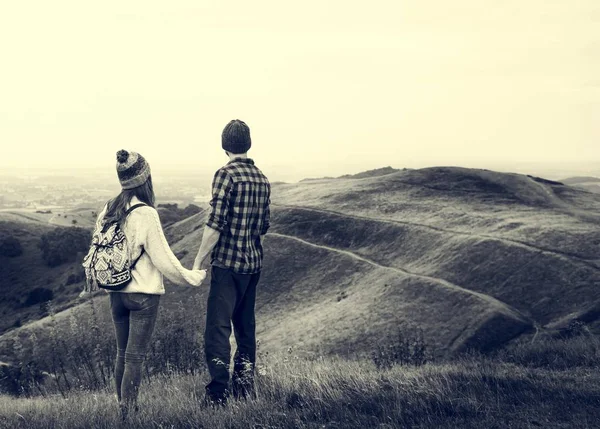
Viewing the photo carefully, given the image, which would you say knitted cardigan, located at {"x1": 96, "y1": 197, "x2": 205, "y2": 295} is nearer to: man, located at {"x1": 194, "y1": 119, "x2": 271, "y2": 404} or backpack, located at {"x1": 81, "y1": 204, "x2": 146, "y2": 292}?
backpack, located at {"x1": 81, "y1": 204, "x2": 146, "y2": 292}

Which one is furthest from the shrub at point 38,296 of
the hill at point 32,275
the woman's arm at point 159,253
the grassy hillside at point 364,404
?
the woman's arm at point 159,253

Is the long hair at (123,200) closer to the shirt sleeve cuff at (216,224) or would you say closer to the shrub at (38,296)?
the shirt sleeve cuff at (216,224)

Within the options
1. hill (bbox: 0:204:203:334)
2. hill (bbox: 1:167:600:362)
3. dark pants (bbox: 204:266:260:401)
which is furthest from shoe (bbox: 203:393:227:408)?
hill (bbox: 0:204:203:334)

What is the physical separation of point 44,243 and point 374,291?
22.6 meters

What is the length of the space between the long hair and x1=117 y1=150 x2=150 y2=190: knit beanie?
54 mm

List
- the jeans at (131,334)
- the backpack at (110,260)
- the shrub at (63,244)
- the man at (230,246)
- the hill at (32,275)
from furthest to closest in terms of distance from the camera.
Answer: the shrub at (63,244), the hill at (32,275), the man at (230,246), the jeans at (131,334), the backpack at (110,260)

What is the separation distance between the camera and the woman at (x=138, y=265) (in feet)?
21.5

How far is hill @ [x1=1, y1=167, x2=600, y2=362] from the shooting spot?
11.2 meters

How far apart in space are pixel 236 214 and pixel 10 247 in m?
26.8

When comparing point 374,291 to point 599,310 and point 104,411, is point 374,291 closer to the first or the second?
point 599,310

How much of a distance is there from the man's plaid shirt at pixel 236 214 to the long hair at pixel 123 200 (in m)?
0.69

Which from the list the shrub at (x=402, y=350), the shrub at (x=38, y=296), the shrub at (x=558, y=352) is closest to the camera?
the shrub at (x=558, y=352)

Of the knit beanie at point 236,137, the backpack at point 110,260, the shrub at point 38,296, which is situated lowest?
the shrub at point 38,296

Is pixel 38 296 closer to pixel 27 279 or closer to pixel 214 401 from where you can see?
pixel 27 279
